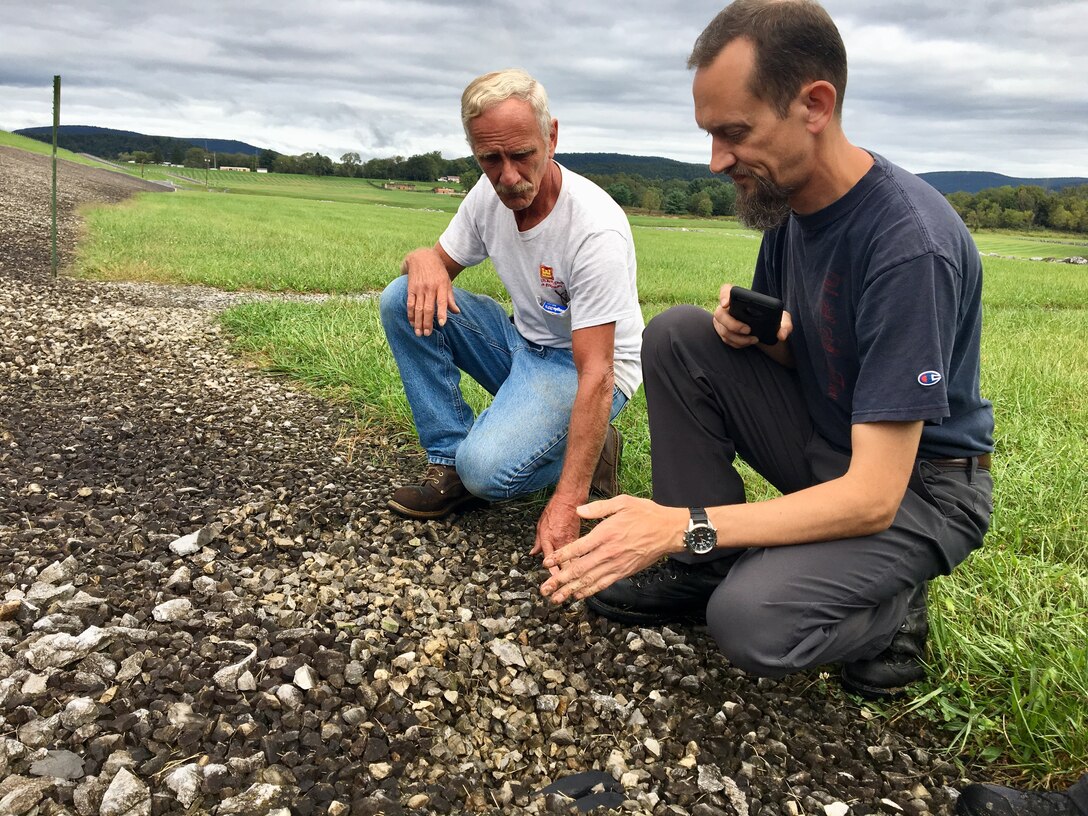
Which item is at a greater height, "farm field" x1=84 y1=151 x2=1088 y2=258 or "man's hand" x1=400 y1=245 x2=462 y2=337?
"farm field" x1=84 y1=151 x2=1088 y2=258

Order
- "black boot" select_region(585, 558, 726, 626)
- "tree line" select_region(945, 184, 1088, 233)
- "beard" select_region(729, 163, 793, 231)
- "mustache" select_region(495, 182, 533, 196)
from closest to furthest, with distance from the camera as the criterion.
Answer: "beard" select_region(729, 163, 793, 231) → "black boot" select_region(585, 558, 726, 626) → "mustache" select_region(495, 182, 533, 196) → "tree line" select_region(945, 184, 1088, 233)

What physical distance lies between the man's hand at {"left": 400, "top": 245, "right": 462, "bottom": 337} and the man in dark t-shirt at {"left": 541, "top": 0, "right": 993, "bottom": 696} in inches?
69.3

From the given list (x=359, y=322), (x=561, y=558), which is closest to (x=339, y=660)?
(x=561, y=558)

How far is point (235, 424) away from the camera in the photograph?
5457 millimetres

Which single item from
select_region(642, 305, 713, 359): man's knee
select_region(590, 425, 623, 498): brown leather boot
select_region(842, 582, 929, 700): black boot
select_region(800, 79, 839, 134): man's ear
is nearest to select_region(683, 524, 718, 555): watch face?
select_region(842, 582, 929, 700): black boot

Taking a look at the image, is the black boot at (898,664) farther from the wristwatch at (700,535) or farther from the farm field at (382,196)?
the farm field at (382,196)

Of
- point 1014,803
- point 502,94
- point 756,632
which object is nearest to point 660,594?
point 756,632

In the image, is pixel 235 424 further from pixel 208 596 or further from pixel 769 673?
pixel 769 673

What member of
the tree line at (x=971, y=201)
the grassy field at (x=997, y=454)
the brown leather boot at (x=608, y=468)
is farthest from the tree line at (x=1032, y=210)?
the brown leather boot at (x=608, y=468)

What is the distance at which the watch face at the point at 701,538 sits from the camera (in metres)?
2.53

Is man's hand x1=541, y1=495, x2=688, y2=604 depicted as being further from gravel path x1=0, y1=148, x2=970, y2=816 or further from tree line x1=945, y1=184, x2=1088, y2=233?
tree line x1=945, y1=184, x2=1088, y2=233

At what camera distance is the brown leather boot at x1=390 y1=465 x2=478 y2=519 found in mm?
4082

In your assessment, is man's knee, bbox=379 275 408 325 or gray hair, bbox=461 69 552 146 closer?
gray hair, bbox=461 69 552 146

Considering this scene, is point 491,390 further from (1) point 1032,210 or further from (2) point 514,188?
(1) point 1032,210
